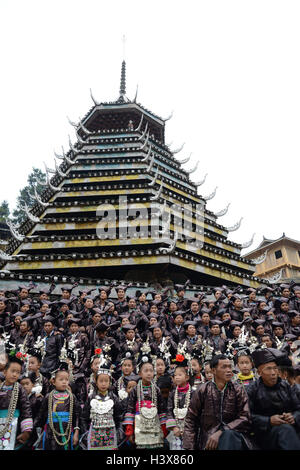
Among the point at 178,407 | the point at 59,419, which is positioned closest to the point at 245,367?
the point at 178,407

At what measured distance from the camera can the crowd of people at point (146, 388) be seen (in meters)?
3.84

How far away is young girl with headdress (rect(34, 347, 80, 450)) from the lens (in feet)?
15.2

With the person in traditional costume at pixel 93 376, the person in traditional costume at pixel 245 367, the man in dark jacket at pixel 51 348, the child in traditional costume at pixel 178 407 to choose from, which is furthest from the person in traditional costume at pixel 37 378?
the person in traditional costume at pixel 245 367

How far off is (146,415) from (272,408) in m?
1.97

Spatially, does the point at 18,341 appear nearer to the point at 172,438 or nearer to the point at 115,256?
the point at 172,438

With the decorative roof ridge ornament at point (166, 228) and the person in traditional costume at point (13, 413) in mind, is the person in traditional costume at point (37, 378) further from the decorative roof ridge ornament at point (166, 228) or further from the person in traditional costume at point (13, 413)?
the decorative roof ridge ornament at point (166, 228)

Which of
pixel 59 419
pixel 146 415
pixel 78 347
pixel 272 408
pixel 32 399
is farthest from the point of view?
pixel 78 347

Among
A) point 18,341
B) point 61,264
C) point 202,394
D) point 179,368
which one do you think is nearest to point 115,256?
point 61,264

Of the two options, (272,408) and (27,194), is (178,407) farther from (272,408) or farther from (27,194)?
(27,194)

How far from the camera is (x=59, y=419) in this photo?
15.5ft

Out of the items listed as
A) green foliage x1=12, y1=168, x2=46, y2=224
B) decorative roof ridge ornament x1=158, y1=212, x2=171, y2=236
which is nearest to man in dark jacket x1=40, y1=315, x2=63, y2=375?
decorative roof ridge ornament x1=158, y1=212, x2=171, y2=236

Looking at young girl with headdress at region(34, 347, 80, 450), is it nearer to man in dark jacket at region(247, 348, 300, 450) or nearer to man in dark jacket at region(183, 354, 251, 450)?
man in dark jacket at region(183, 354, 251, 450)

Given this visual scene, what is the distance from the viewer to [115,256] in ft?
52.9

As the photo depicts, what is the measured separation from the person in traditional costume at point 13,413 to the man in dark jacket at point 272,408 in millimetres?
3186
